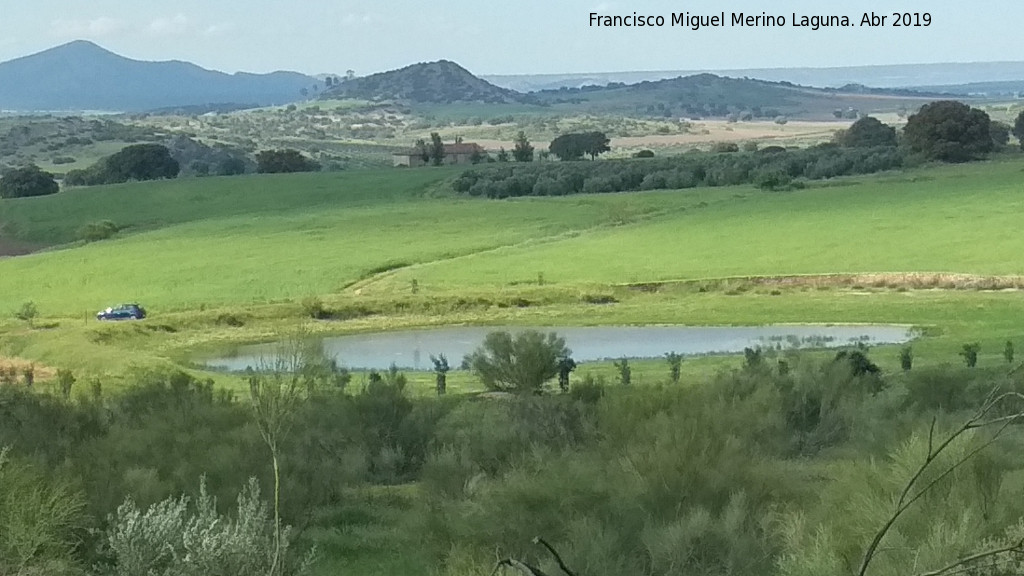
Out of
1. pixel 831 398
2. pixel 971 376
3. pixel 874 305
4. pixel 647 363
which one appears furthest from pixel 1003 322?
pixel 831 398

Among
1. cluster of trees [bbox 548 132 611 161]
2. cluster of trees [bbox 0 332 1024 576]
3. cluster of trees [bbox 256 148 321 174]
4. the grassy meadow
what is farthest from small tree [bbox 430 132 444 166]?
cluster of trees [bbox 0 332 1024 576]

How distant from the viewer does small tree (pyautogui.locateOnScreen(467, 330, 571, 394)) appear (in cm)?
2808

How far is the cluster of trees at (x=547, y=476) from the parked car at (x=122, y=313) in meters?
25.3

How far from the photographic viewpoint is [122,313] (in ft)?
163

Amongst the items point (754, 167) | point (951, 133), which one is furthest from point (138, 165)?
point (951, 133)

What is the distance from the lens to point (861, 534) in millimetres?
10523

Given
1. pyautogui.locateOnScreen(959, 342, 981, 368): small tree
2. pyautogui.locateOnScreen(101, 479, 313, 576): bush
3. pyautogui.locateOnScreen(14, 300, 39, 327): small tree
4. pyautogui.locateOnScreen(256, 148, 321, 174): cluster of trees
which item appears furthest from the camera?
pyautogui.locateOnScreen(256, 148, 321, 174): cluster of trees

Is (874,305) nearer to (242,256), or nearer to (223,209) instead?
(242,256)

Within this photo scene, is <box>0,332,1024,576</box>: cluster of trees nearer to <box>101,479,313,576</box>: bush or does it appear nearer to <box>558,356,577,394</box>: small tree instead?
<box>101,479,313,576</box>: bush

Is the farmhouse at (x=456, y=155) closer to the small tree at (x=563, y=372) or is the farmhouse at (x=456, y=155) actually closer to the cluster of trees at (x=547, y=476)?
the small tree at (x=563, y=372)

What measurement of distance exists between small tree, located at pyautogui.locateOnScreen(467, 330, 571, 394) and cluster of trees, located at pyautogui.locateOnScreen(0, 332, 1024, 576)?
9.86 ft

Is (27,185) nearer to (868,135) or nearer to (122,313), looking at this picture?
(122,313)

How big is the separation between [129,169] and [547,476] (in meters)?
109

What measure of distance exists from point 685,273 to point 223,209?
4412 cm
